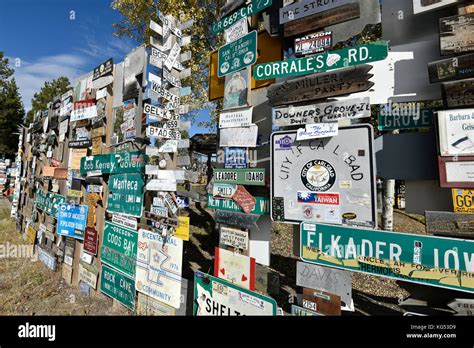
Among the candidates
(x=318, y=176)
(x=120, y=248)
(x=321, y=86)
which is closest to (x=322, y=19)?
(x=321, y=86)

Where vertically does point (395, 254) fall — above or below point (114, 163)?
below

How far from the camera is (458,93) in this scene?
1940 mm

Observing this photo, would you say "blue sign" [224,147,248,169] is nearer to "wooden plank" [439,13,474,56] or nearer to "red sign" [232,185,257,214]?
"red sign" [232,185,257,214]

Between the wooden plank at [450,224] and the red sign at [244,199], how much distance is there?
5.36 ft

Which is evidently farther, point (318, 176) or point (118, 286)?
point (118, 286)

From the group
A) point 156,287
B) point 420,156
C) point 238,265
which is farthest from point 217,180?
point 420,156

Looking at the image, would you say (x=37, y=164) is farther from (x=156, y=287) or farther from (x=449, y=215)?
(x=449, y=215)

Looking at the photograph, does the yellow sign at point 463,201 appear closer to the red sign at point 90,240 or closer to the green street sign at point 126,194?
the green street sign at point 126,194

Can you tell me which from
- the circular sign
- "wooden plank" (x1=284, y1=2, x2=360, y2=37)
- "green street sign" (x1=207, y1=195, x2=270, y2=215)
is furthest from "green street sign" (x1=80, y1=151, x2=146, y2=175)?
"wooden plank" (x1=284, y1=2, x2=360, y2=37)

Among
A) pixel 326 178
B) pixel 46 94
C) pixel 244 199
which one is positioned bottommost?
pixel 244 199

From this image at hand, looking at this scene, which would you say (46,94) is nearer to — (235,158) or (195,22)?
(195,22)

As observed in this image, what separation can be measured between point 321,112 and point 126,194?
348 cm

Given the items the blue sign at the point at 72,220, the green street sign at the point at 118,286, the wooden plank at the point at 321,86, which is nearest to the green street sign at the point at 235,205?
the wooden plank at the point at 321,86

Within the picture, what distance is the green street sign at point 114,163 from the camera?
168 inches
